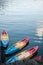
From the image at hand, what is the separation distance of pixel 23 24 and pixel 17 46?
8.29 meters

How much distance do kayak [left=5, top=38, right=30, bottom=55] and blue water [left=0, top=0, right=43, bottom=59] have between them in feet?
1.52

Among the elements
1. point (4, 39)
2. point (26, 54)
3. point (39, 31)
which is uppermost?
point (4, 39)

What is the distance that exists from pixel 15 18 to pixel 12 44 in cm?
1149

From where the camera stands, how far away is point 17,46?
20156 millimetres

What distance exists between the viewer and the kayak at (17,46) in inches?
752

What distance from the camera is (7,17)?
3288cm

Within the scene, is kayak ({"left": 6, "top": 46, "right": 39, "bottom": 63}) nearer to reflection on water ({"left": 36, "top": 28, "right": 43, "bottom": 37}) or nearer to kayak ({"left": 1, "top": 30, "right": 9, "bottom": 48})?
kayak ({"left": 1, "top": 30, "right": 9, "bottom": 48})

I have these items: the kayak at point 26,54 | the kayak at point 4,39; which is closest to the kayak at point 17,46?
the kayak at point 4,39

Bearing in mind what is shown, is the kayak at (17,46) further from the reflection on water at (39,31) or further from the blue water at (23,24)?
the reflection on water at (39,31)

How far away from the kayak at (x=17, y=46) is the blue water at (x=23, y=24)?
1.52 feet

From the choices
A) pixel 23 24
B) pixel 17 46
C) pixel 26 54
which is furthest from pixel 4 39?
pixel 23 24

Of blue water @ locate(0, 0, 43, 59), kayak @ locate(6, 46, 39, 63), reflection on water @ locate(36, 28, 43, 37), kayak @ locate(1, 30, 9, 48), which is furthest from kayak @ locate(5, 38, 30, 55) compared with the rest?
reflection on water @ locate(36, 28, 43, 37)

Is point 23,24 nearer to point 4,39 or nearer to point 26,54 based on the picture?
point 4,39

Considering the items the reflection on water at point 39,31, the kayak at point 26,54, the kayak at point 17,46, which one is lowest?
the kayak at point 26,54
